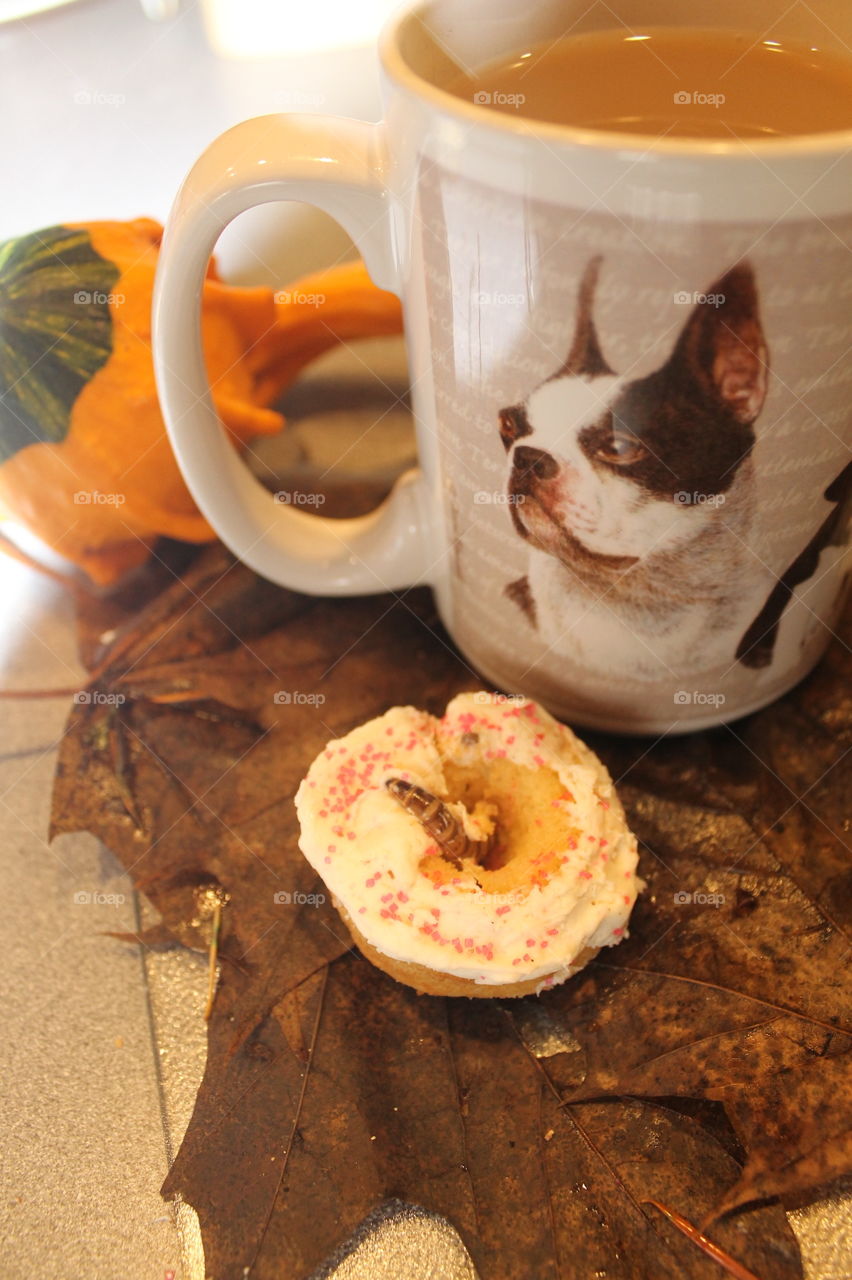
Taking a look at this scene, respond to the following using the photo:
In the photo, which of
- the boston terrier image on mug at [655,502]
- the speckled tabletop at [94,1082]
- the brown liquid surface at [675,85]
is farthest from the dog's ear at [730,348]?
the speckled tabletop at [94,1082]

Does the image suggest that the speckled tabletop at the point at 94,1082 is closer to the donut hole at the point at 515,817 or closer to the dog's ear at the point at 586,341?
the donut hole at the point at 515,817

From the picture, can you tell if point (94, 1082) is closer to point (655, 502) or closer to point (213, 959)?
point (213, 959)

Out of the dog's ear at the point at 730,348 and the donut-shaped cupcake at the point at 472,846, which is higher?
the dog's ear at the point at 730,348

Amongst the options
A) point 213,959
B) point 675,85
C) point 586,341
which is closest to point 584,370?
point 586,341

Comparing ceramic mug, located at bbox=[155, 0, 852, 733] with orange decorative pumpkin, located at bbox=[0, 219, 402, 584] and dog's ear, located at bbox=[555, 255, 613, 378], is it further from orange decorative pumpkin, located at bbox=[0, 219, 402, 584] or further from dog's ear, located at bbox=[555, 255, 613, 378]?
orange decorative pumpkin, located at bbox=[0, 219, 402, 584]

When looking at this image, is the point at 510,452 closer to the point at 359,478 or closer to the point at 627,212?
the point at 627,212

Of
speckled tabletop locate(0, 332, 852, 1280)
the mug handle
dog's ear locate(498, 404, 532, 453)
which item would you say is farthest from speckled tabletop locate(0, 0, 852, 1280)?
dog's ear locate(498, 404, 532, 453)

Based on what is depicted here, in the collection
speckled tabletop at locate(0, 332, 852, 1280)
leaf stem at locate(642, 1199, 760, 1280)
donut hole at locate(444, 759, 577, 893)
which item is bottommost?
leaf stem at locate(642, 1199, 760, 1280)
